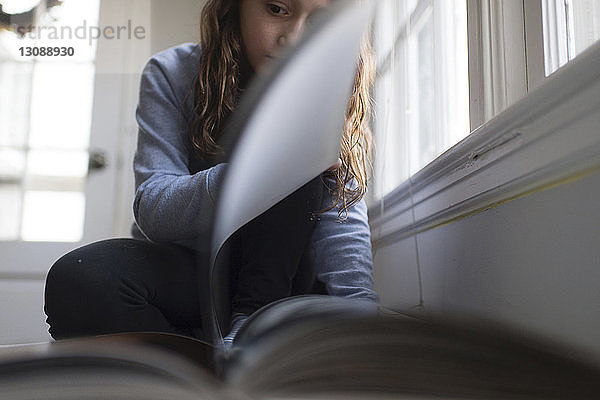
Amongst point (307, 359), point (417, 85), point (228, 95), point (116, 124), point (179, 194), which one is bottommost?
point (307, 359)

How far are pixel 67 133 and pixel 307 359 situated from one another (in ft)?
5.86

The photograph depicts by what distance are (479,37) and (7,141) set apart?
159 cm

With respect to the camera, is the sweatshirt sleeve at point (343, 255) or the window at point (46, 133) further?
the window at point (46, 133)

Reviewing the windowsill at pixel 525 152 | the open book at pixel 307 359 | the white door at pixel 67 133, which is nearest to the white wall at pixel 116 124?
the white door at pixel 67 133

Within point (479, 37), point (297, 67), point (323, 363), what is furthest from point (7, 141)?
point (323, 363)

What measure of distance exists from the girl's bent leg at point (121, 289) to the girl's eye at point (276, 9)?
12.1 inches

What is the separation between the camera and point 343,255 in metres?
0.79

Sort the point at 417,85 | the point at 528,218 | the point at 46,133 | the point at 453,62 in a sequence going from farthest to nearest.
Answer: the point at 46,133 → the point at 417,85 → the point at 453,62 → the point at 528,218

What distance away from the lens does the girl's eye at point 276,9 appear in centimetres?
71

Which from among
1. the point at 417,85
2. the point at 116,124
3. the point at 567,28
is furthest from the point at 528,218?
the point at 116,124

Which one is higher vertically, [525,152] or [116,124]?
[116,124]

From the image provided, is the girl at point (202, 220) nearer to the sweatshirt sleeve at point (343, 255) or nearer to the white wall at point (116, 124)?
the sweatshirt sleeve at point (343, 255)

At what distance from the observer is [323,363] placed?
262mm

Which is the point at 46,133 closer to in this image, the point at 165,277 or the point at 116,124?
the point at 116,124
